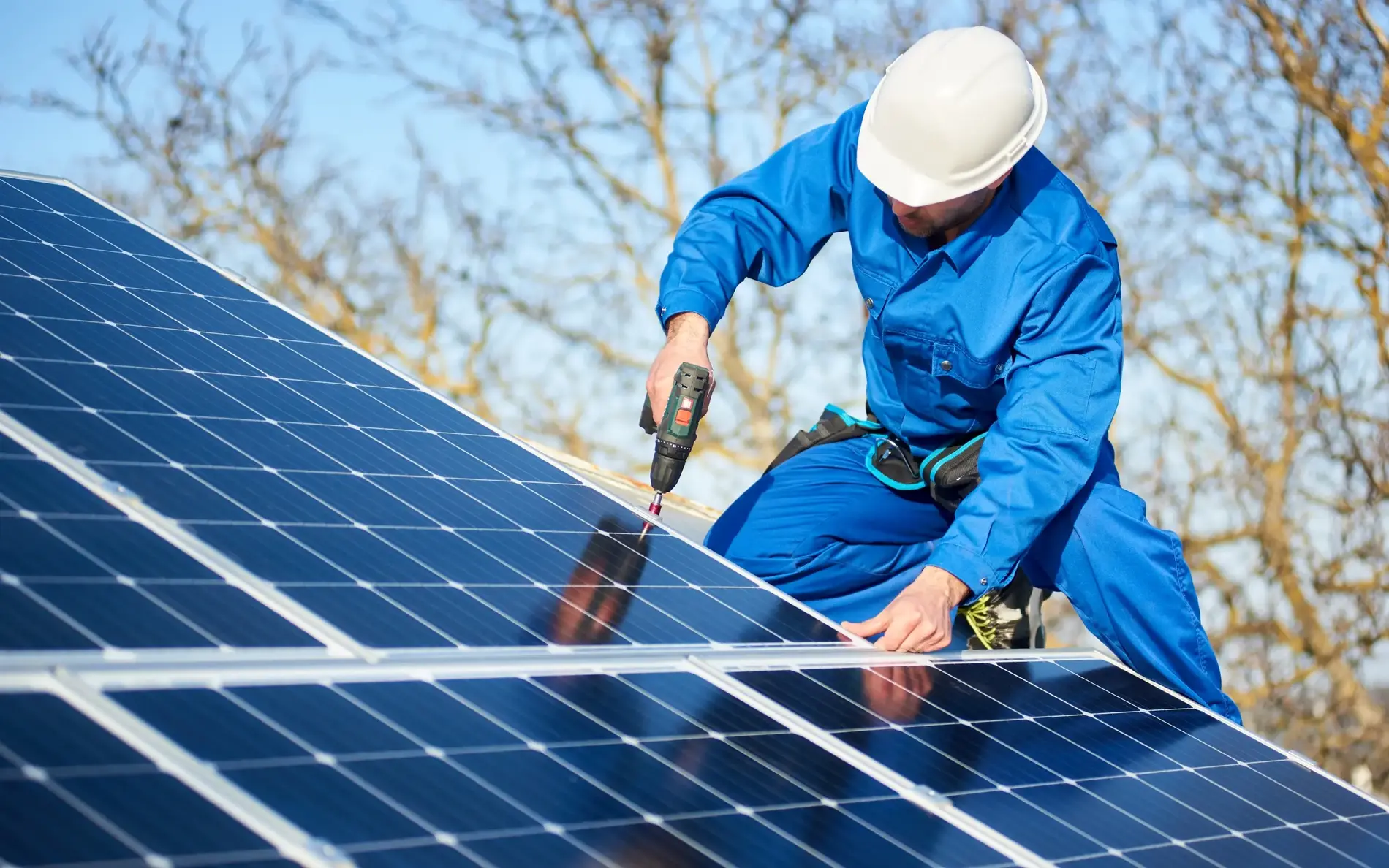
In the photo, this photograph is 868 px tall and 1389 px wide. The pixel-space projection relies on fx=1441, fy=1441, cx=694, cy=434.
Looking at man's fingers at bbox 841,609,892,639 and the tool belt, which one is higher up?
the tool belt

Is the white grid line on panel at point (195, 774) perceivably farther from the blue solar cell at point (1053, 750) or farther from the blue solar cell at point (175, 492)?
the blue solar cell at point (1053, 750)

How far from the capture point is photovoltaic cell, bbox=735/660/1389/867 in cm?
306

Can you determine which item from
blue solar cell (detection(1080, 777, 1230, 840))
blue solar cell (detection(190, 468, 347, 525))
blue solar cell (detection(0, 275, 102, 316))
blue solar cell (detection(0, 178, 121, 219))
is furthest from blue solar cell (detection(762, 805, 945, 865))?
blue solar cell (detection(0, 178, 121, 219))

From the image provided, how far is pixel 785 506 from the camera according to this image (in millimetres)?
5410

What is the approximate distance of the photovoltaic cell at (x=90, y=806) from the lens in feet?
5.71

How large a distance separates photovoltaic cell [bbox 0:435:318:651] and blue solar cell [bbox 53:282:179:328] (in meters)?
Answer: 1.16

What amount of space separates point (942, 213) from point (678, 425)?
1.12 meters

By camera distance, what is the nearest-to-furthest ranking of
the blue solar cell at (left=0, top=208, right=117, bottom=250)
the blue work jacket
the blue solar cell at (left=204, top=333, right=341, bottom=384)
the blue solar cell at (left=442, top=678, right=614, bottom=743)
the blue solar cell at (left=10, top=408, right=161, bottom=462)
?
1. the blue solar cell at (left=442, top=678, right=614, bottom=743)
2. the blue solar cell at (left=10, top=408, right=161, bottom=462)
3. the blue solar cell at (left=204, top=333, right=341, bottom=384)
4. the blue work jacket
5. the blue solar cell at (left=0, top=208, right=117, bottom=250)

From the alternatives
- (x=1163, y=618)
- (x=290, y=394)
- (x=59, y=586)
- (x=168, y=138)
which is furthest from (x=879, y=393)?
(x=168, y=138)

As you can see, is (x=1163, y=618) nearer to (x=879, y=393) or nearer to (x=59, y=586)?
(x=879, y=393)

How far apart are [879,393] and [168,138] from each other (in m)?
17.6

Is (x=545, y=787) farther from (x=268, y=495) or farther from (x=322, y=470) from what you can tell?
(x=322, y=470)

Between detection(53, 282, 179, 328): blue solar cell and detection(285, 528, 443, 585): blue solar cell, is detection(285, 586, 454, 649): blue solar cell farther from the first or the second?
detection(53, 282, 179, 328): blue solar cell

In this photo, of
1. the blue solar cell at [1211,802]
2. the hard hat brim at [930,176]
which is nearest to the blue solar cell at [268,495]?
the blue solar cell at [1211,802]
